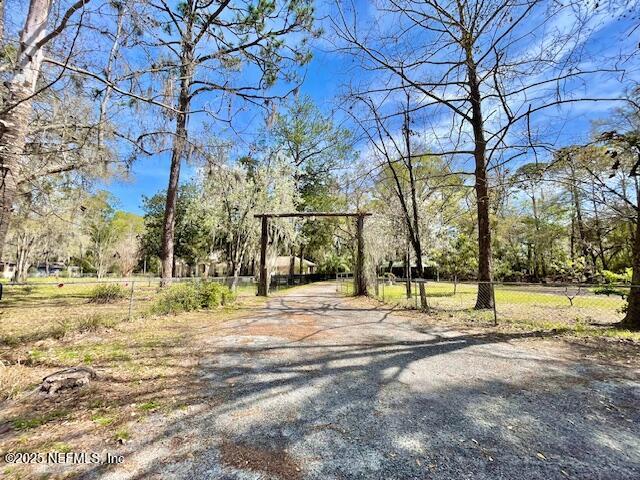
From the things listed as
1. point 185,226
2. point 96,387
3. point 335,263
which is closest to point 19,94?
point 96,387

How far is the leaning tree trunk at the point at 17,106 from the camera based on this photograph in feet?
10.1


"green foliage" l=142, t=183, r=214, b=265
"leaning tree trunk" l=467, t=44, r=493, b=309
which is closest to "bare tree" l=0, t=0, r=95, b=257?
"leaning tree trunk" l=467, t=44, r=493, b=309

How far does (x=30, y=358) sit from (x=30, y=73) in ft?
11.0

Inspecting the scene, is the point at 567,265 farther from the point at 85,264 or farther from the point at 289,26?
the point at 85,264

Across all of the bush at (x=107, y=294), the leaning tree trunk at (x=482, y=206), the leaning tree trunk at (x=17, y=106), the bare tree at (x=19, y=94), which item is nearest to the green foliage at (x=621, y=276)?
the leaning tree trunk at (x=482, y=206)

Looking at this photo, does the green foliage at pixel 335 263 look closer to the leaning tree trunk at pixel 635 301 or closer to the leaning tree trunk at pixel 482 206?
the leaning tree trunk at pixel 482 206

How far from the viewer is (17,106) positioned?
10.5ft

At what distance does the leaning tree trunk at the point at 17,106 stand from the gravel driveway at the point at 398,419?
2657mm

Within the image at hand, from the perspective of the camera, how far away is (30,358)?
395cm

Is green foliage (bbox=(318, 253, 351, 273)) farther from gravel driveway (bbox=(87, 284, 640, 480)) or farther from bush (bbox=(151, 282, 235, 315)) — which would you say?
gravel driveway (bbox=(87, 284, 640, 480))

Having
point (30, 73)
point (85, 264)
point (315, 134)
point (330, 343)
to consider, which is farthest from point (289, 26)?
point (85, 264)

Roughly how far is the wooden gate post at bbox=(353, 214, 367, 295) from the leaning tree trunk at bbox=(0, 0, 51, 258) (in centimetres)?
1116

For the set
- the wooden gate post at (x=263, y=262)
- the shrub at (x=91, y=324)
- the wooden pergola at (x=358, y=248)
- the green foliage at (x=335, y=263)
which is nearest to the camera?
the shrub at (x=91, y=324)

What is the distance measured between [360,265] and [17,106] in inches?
475
